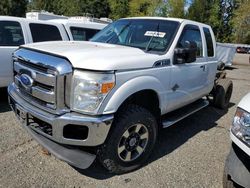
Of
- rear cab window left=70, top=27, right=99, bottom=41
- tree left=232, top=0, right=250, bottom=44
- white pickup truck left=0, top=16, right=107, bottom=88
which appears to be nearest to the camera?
white pickup truck left=0, top=16, right=107, bottom=88

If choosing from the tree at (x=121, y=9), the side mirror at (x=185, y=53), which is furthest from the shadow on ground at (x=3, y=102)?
the tree at (x=121, y=9)

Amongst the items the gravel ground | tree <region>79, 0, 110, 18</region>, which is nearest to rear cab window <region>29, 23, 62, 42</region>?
the gravel ground

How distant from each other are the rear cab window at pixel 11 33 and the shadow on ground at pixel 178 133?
3.74 metres

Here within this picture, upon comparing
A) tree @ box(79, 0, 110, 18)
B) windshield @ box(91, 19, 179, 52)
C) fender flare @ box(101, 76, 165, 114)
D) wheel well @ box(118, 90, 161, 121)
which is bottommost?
wheel well @ box(118, 90, 161, 121)

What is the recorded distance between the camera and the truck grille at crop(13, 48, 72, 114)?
3.14m

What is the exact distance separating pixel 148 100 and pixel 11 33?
3930 millimetres

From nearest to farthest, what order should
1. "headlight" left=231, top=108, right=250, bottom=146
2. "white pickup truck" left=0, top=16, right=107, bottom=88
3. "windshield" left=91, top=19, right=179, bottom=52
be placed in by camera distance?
"headlight" left=231, top=108, right=250, bottom=146 < "windshield" left=91, top=19, right=179, bottom=52 < "white pickup truck" left=0, top=16, right=107, bottom=88

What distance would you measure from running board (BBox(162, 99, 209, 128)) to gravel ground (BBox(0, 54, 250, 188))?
1.48 ft

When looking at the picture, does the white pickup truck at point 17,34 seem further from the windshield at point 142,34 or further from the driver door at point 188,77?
the driver door at point 188,77

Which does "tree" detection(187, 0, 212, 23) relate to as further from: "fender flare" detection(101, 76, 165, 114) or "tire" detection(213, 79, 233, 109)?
"fender flare" detection(101, 76, 165, 114)

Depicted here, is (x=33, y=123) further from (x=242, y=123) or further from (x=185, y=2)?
(x=185, y=2)

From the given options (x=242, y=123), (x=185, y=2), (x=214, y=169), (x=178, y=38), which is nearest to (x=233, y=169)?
(x=242, y=123)

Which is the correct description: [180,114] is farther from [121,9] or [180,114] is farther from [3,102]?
[121,9]

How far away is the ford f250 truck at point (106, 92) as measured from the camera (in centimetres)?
313
